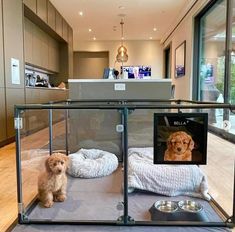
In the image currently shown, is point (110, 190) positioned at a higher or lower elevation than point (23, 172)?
lower

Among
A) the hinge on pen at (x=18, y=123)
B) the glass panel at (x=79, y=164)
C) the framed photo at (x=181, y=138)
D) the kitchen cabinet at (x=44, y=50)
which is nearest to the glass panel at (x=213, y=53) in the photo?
the glass panel at (x=79, y=164)

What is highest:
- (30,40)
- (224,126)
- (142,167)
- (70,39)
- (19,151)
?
(70,39)

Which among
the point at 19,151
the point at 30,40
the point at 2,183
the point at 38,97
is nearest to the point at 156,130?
the point at 19,151

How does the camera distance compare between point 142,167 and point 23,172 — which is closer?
point 23,172

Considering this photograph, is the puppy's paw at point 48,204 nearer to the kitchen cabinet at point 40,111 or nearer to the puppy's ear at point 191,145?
the kitchen cabinet at point 40,111

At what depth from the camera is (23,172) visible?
209 cm

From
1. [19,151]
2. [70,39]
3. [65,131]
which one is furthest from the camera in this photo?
[70,39]

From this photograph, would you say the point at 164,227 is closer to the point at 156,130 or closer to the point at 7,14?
the point at 156,130

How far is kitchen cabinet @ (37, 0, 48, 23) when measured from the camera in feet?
19.2

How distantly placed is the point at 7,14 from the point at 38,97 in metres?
1.92

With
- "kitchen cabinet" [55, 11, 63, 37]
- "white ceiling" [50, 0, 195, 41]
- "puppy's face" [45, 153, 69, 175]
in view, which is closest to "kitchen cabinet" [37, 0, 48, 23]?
"white ceiling" [50, 0, 195, 41]

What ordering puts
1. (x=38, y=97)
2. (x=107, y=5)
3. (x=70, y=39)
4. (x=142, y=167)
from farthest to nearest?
(x=70, y=39) → (x=107, y=5) → (x=38, y=97) → (x=142, y=167)

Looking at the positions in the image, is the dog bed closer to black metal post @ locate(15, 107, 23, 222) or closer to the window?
black metal post @ locate(15, 107, 23, 222)

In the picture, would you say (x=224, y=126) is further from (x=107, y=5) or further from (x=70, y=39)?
(x=70, y=39)
